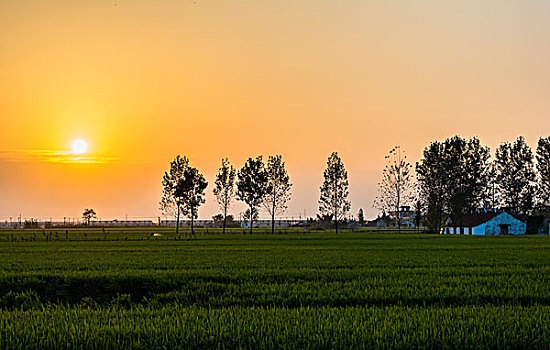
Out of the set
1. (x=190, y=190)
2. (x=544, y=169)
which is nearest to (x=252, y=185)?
(x=190, y=190)

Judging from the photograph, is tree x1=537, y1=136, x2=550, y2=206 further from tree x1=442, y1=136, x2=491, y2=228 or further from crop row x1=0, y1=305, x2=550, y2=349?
crop row x1=0, y1=305, x2=550, y2=349

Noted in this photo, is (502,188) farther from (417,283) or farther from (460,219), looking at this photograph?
(417,283)

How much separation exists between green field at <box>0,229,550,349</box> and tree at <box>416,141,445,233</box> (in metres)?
72.5

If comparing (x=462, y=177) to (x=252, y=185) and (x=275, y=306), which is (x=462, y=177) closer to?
(x=252, y=185)

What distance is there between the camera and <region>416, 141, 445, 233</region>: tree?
98688 mm

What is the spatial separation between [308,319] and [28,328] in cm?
585

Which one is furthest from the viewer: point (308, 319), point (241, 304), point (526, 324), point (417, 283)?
point (417, 283)

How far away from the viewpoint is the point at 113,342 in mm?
10250

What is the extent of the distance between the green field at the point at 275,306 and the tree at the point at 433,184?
238 feet

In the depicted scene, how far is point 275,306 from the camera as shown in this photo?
14867 mm

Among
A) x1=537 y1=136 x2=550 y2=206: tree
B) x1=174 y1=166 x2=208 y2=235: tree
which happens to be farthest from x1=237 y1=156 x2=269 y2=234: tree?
x1=537 y1=136 x2=550 y2=206: tree

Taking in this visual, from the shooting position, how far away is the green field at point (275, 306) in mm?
10352

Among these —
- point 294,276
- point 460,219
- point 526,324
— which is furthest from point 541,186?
point 526,324

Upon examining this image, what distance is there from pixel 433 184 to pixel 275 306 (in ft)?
303
